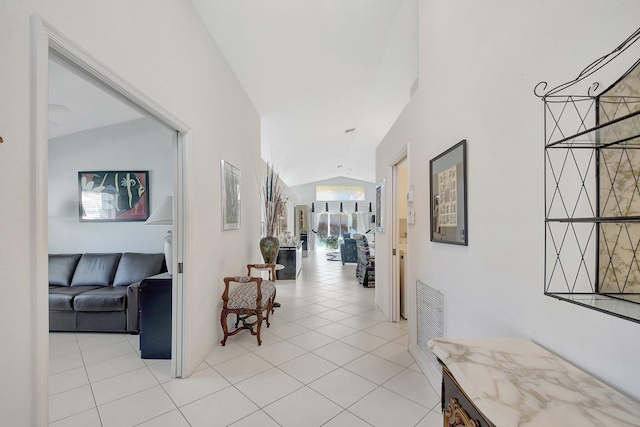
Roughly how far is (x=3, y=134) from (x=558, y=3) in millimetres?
2138

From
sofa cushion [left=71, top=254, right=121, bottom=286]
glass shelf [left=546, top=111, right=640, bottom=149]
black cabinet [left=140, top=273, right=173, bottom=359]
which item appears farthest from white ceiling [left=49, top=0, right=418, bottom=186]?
glass shelf [left=546, top=111, right=640, bottom=149]

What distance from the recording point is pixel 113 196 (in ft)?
13.8

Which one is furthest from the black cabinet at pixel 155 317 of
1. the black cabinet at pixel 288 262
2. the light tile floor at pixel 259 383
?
the black cabinet at pixel 288 262

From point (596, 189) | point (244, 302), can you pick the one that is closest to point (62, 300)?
point (244, 302)

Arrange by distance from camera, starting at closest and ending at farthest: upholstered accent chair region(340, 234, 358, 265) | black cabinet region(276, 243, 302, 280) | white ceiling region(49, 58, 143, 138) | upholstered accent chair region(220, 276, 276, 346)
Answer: white ceiling region(49, 58, 143, 138), upholstered accent chair region(220, 276, 276, 346), black cabinet region(276, 243, 302, 280), upholstered accent chair region(340, 234, 358, 265)

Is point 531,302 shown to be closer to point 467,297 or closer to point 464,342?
point 464,342

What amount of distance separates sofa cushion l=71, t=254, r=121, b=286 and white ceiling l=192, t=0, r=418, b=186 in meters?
3.11

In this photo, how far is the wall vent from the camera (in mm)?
2173

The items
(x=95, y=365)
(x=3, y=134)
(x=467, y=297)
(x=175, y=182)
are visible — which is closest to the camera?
(x=3, y=134)

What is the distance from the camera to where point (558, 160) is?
1.10 m

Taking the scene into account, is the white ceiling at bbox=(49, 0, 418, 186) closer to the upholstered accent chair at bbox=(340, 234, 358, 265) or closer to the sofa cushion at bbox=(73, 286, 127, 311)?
the sofa cushion at bbox=(73, 286, 127, 311)

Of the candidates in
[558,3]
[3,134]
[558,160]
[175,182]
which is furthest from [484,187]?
[175,182]

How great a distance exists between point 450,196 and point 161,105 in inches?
86.0

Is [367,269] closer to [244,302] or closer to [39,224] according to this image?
[244,302]
